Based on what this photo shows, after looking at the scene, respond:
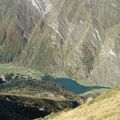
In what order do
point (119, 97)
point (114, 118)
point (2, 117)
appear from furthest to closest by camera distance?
point (2, 117) → point (119, 97) → point (114, 118)

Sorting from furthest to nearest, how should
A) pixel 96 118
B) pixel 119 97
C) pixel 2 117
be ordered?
pixel 2 117 → pixel 119 97 → pixel 96 118

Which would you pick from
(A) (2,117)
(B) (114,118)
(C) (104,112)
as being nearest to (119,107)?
(C) (104,112)

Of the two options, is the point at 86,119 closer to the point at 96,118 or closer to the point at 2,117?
the point at 96,118

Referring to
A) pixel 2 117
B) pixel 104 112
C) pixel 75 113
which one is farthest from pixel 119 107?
pixel 2 117

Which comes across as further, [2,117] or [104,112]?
[2,117]

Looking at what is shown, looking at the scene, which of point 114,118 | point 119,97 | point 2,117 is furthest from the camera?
point 2,117

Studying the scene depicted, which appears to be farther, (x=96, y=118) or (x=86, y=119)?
(x=86, y=119)

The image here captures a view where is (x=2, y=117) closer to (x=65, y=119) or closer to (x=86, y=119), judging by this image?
(x=65, y=119)

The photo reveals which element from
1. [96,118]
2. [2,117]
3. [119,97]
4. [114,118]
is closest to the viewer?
[114,118]
